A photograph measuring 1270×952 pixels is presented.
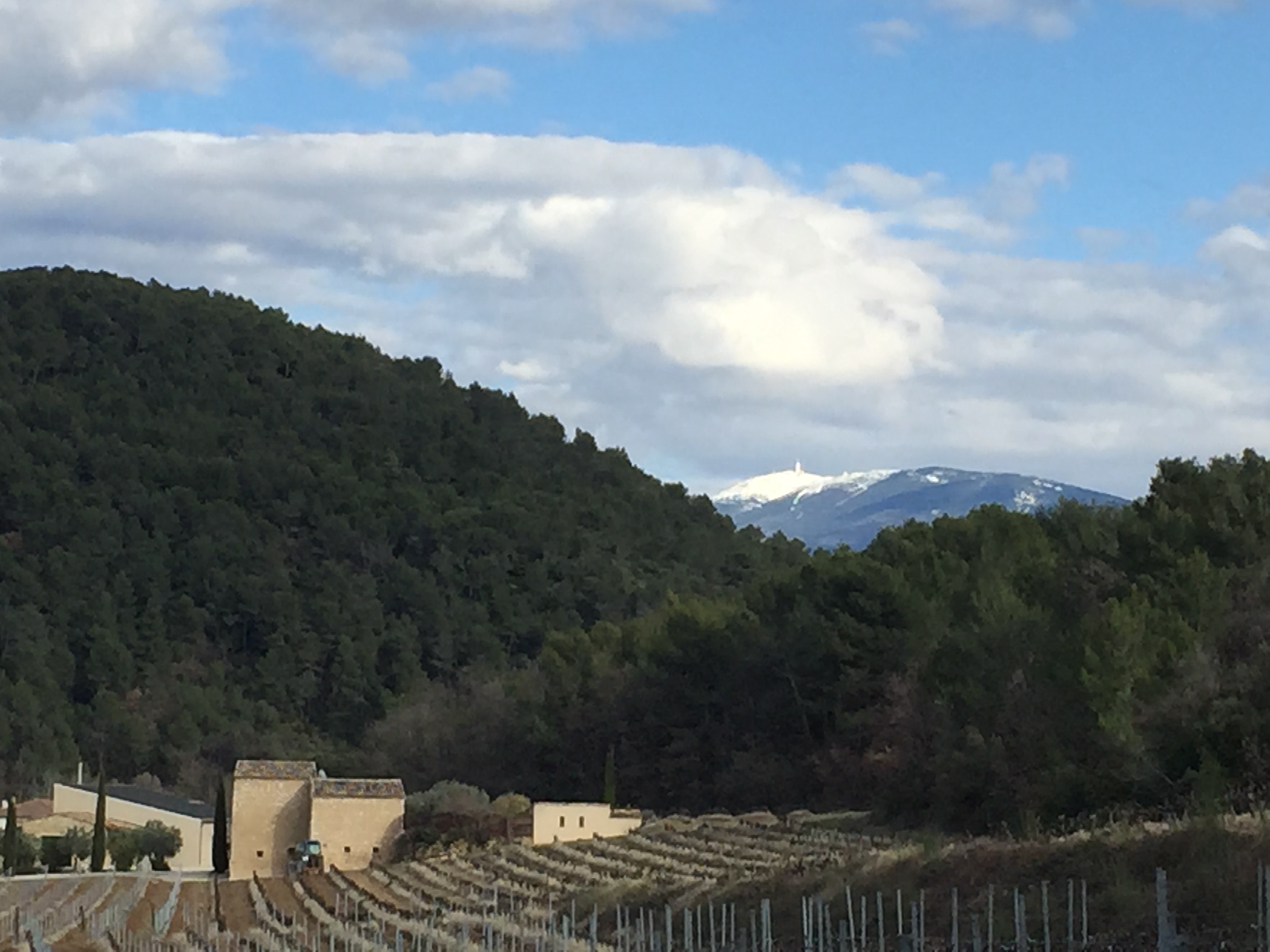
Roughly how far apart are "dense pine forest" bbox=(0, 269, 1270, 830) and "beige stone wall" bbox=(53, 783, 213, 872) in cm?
958

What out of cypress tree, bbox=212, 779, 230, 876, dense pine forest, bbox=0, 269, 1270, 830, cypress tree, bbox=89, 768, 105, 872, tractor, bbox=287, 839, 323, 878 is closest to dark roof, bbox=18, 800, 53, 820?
dense pine forest, bbox=0, 269, 1270, 830

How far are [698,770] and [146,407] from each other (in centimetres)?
6311

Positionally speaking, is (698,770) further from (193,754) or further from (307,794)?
(193,754)

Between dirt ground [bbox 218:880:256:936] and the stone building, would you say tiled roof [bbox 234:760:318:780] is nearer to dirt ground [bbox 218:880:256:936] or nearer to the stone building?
the stone building

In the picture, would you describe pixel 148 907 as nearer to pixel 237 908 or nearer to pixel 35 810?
pixel 237 908

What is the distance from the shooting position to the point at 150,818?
69562mm

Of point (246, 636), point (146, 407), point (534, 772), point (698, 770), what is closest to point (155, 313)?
point (146, 407)

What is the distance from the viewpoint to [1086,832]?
2744 cm

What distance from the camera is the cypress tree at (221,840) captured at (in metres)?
58.4

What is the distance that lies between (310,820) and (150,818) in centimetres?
1386

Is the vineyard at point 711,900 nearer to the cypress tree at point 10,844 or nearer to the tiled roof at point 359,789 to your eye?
the tiled roof at point 359,789

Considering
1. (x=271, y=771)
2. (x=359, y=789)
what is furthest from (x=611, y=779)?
(x=271, y=771)

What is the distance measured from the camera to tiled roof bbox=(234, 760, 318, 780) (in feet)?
193

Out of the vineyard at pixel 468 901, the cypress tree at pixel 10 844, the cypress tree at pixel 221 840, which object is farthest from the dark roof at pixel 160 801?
the vineyard at pixel 468 901
